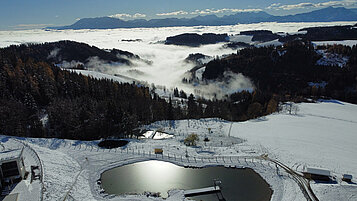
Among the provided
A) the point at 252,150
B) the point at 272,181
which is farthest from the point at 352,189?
the point at 252,150

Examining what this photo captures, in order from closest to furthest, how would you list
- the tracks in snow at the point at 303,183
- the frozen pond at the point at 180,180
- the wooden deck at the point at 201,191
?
the tracks in snow at the point at 303,183 < the wooden deck at the point at 201,191 < the frozen pond at the point at 180,180

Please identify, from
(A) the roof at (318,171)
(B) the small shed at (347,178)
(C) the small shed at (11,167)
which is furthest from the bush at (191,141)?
(C) the small shed at (11,167)

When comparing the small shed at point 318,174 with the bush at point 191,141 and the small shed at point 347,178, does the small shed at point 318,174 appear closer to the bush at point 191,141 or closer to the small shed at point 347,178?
the small shed at point 347,178

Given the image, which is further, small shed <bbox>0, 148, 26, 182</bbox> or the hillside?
the hillside

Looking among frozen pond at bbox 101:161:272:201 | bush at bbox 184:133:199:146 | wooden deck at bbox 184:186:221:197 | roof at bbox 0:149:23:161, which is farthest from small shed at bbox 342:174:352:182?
roof at bbox 0:149:23:161

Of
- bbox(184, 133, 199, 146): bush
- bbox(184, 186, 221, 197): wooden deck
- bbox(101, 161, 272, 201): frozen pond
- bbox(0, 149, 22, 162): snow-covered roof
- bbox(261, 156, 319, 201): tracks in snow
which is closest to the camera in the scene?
bbox(261, 156, 319, 201): tracks in snow

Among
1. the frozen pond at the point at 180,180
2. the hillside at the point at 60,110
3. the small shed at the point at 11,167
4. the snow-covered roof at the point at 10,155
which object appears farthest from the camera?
the hillside at the point at 60,110

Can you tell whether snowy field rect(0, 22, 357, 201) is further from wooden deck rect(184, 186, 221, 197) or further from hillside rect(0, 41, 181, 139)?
hillside rect(0, 41, 181, 139)
